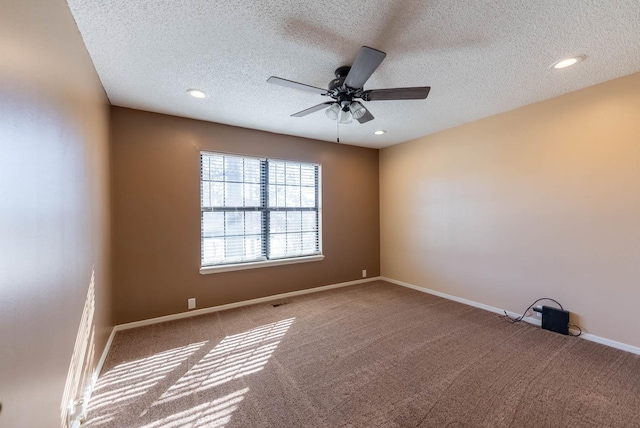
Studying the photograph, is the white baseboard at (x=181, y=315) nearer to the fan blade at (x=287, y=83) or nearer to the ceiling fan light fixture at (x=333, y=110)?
the fan blade at (x=287, y=83)

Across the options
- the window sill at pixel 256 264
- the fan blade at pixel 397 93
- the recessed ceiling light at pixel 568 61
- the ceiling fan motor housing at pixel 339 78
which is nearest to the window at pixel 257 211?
the window sill at pixel 256 264

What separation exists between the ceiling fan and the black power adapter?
107 inches

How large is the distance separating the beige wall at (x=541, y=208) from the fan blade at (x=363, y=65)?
96.9 inches

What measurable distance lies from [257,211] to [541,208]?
366cm

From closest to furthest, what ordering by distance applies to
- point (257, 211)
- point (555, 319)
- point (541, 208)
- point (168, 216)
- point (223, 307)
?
point (555, 319)
point (541, 208)
point (168, 216)
point (223, 307)
point (257, 211)

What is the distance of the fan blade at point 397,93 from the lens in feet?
6.95

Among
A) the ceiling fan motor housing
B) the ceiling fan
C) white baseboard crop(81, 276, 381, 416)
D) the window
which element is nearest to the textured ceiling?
the ceiling fan motor housing

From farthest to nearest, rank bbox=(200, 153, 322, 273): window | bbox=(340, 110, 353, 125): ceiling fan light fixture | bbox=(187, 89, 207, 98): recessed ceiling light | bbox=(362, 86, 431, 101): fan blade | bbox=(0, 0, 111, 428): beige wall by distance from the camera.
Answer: bbox=(200, 153, 322, 273): window < bbox=(187, 89, 207, 98): recessed ceiling light < bbox=(340, 110, 353, 125): ceiling fan light fixture < bbox=(362, 86, 431, 101): fan blade < bbox=(0, 0, 111, 428): beige wall

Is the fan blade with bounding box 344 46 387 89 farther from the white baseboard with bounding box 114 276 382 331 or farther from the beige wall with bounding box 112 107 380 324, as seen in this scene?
the white baseboard with bounding box 114 276 382 331

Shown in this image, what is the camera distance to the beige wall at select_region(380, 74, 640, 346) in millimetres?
2508

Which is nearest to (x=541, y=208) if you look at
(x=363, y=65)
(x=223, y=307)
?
(x=363, y=65)

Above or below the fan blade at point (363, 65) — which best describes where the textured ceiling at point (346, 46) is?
above

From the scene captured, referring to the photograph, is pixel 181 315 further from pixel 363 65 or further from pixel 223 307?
pixel 363 65

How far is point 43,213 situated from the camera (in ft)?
3.89
